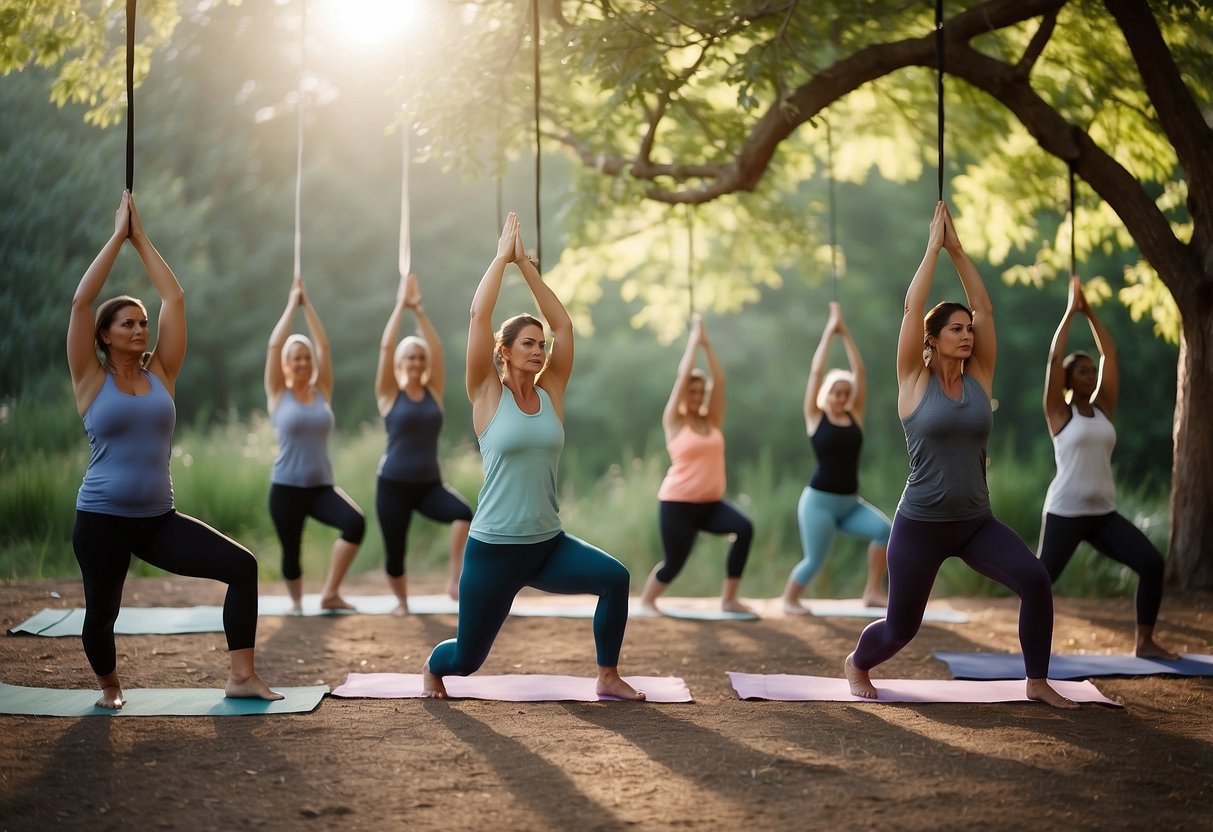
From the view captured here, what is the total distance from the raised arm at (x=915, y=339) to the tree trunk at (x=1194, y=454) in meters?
3.57

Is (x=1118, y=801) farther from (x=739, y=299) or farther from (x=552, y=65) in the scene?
(x=739, y=299)

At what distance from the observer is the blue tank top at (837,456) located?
735cm

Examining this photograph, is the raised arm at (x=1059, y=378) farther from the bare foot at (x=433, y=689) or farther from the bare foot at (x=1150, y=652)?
the bare foot at (x=433, y=689)

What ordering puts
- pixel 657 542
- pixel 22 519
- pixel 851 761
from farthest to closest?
pixel 657 542 → pixel 22 519 → pixel 851 761

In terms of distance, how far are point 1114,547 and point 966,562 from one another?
1.57m

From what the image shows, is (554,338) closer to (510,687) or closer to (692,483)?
(510,687)

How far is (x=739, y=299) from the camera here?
37.2 feet

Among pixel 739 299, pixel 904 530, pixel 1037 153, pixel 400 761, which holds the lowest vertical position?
pixel 400 761

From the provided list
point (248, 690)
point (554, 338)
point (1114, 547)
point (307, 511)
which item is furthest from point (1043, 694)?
point (307, 511)

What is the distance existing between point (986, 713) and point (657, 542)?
5930 millimetres

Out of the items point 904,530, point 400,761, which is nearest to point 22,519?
point 400,761

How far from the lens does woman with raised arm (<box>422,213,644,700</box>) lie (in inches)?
176

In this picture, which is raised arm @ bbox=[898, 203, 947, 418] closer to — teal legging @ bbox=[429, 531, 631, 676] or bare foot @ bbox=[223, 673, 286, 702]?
teal legging @ bbox=[429, 531, 631, 676]

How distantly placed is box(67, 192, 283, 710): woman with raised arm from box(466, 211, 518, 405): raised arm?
111cm
